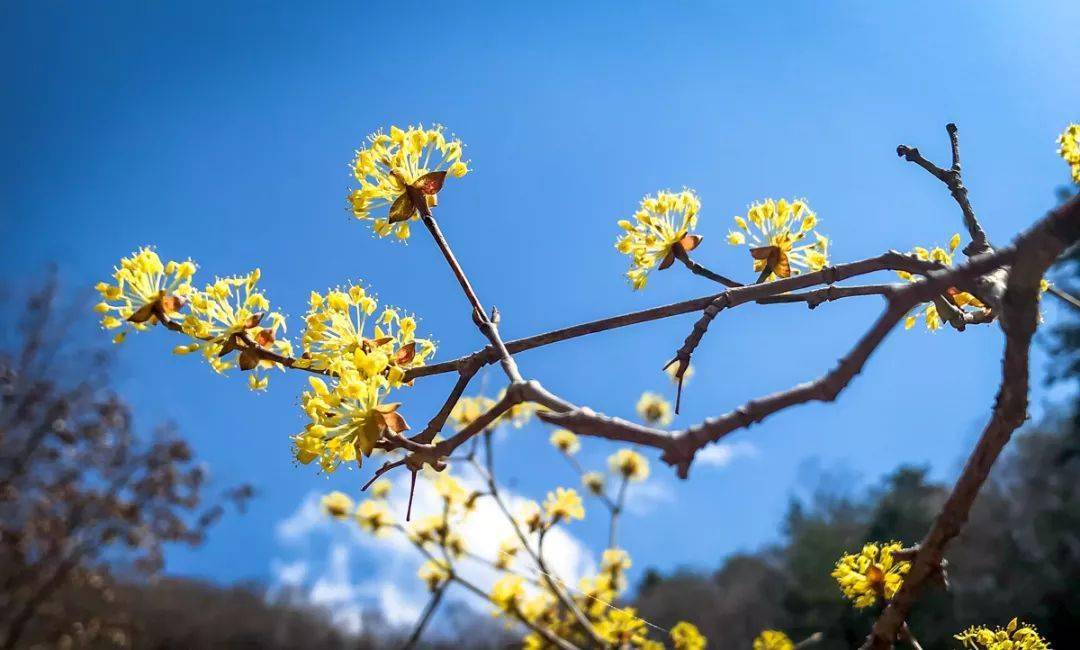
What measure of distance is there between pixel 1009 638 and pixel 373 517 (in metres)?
2.54

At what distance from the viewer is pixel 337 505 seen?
3.37m

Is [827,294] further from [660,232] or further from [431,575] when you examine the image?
[431,575]

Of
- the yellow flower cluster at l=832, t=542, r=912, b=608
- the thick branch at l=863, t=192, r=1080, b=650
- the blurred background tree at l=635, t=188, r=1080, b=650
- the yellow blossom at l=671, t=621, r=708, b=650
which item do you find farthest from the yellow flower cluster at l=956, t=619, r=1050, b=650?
the blurred background tree at l=635, t=188, r=1080, b=650

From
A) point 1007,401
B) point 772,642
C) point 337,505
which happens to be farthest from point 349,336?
point 337,505

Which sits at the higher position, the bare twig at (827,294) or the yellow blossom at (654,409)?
the yellow blossom at (654,409)

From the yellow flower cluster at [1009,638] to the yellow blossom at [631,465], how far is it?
2.34 m

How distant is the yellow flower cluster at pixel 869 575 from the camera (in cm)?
130

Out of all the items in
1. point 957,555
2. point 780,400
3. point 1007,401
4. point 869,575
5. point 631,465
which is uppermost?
point 957,555

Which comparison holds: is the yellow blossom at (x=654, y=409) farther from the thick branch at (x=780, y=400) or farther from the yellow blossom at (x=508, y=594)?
the thick branch at (x=780, y=400)

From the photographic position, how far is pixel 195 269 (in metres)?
1.42

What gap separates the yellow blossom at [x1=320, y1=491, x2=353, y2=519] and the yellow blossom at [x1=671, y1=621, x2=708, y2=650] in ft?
5.21

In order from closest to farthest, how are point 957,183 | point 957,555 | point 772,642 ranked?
point 957,183
point 772,642
point 957,555

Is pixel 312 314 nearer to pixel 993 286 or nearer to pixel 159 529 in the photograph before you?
pixel 993 286

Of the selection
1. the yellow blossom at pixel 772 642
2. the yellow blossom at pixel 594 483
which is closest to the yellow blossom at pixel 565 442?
the yellow blossom at pixel 594 483
